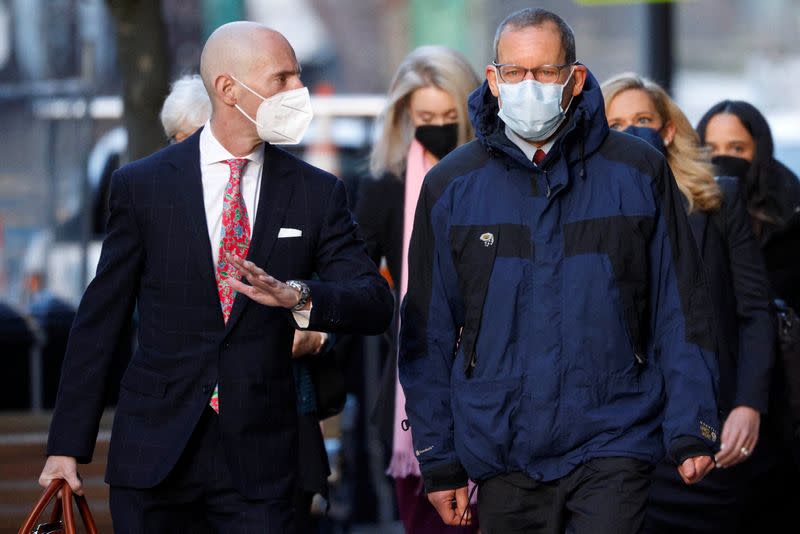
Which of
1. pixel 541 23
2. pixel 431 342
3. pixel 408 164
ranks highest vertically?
pixel 541 23

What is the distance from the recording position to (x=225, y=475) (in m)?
3.99

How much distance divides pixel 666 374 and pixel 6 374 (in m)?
5.92

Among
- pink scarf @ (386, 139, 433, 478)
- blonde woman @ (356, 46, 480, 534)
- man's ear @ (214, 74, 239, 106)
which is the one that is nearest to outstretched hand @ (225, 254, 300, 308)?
man's ear @ (214, 74, 239, 106)

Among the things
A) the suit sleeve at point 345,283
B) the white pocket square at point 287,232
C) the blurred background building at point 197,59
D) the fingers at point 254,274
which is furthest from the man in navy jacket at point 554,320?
the blurred background building at point 197,59

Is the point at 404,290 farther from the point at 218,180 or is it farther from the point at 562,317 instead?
the point at 562,317

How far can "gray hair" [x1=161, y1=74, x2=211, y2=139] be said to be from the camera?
5.39m

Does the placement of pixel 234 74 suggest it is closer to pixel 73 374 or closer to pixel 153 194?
pixel 153 194

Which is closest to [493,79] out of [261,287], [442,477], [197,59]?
[261,287]

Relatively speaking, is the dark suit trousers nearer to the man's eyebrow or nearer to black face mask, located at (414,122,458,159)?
the man's eyebrow

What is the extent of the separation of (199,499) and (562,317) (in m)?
1.02

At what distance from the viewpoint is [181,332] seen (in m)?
3.99

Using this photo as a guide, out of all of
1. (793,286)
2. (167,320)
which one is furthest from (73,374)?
(793,286)

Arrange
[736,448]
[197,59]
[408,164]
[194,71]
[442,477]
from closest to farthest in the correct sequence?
[442,477]
[736,448]
[408,164]
[194,71]
[197,59]

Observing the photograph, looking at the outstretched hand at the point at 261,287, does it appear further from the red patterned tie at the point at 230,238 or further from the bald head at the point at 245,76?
the bald head at the point at 245,76
